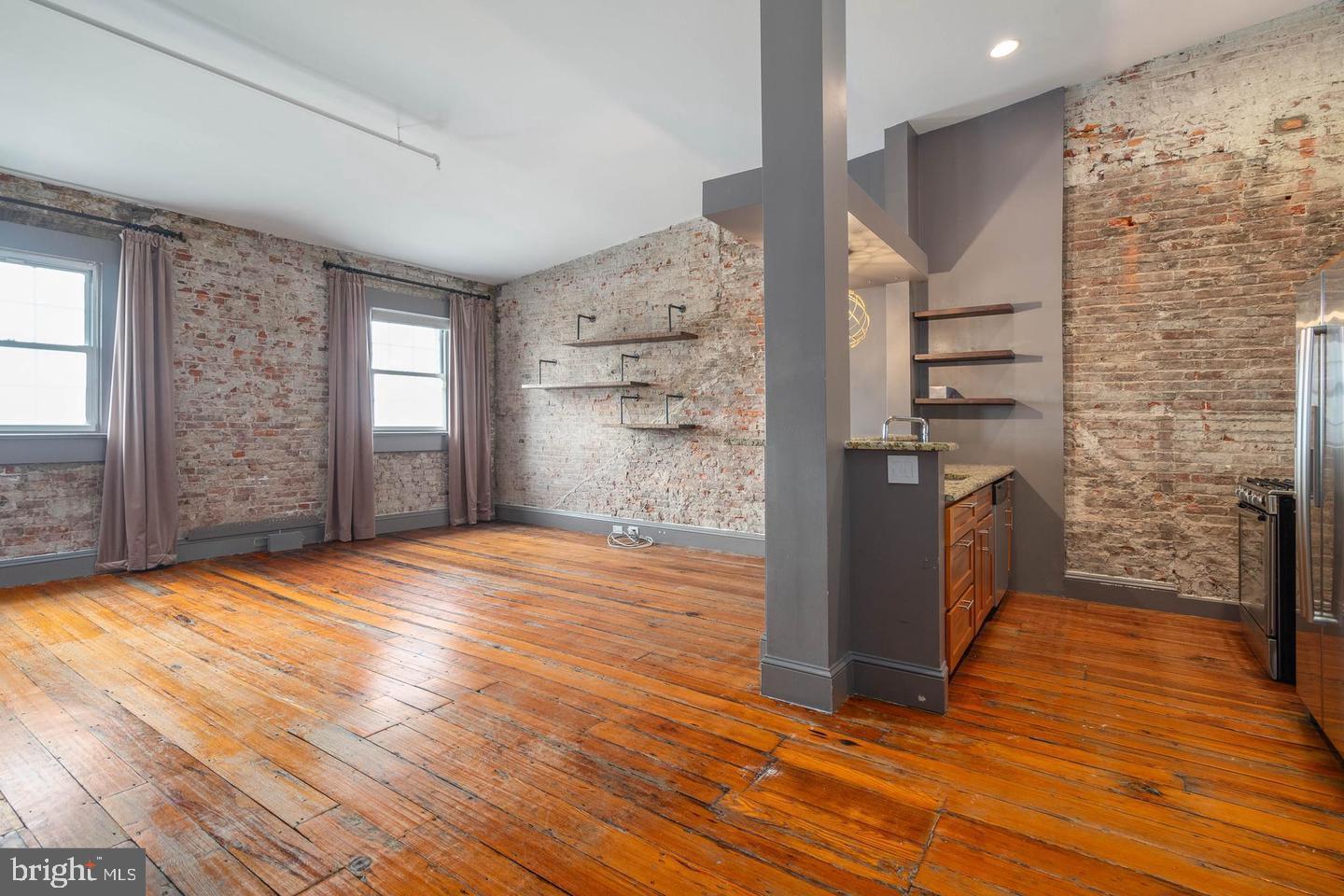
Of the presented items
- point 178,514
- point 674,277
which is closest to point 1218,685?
point 674,277

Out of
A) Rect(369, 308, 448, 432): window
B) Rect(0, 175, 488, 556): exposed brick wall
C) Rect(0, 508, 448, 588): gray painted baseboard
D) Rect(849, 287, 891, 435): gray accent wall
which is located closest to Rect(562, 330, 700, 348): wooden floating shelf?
Rect(849, 287, 891, 435): gray accent wall

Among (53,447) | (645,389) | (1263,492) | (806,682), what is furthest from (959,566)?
(53,447)

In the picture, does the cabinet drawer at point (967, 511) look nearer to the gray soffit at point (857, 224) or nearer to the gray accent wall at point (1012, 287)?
the gray accent wall at point (1012, 287)

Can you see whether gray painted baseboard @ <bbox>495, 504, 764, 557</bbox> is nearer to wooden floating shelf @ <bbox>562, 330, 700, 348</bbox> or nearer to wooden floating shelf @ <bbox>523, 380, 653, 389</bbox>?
wooden floating shelf @ <bbox>523, 380, 653, 389</bbox>

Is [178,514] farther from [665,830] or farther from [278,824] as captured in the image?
[665,830]

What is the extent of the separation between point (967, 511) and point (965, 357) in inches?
69.1

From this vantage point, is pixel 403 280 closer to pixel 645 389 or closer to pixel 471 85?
pixel 645 389

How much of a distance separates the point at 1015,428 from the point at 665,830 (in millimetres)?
3677

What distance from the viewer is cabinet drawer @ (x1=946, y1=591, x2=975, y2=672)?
2.63m

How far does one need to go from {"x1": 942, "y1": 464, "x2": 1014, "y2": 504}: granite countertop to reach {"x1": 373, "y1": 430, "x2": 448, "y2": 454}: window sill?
5.63 meters

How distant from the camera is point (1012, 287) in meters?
4.16

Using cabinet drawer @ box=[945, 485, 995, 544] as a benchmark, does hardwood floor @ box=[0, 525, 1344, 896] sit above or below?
below

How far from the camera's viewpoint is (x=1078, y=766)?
6.61ft

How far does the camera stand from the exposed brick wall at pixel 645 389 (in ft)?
18.4
